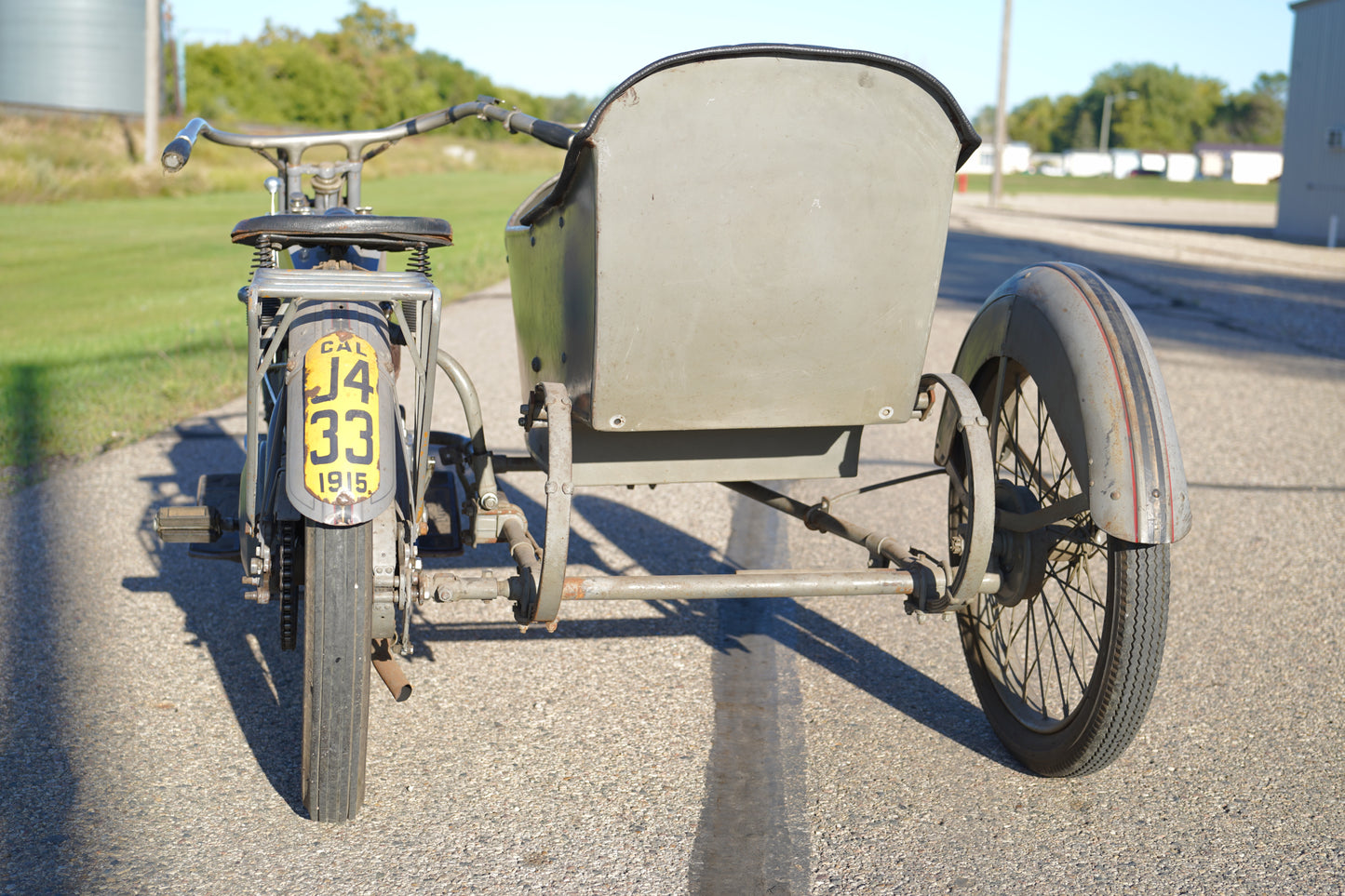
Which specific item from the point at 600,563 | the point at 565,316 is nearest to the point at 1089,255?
the point at 600,563

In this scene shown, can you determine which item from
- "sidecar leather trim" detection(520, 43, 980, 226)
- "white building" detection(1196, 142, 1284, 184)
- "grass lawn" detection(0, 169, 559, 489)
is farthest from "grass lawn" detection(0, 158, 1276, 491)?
"white building" detection(1196, 142, 1284, 184)

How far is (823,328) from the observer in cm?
291

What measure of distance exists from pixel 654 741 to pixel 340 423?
1.32 m

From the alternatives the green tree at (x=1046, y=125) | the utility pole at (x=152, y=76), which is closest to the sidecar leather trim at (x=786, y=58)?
the utility pole at (x=152, y=76)

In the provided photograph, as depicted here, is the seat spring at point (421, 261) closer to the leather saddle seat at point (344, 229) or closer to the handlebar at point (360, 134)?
the leather saddle seat at point (344, 229)

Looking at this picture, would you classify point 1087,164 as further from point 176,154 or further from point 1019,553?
point 176,154

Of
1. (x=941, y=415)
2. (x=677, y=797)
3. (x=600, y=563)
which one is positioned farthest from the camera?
(x=600, y=563)

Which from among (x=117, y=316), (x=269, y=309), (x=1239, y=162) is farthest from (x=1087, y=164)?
(x=269, y=309)

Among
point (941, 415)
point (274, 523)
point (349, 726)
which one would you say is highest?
point (941, 415)

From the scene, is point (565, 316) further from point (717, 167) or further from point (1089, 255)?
point (1089, 255)

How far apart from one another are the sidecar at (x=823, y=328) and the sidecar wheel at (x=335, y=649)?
293mm

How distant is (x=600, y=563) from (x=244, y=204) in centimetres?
2653

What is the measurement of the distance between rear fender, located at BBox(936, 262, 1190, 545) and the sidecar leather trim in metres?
0.58

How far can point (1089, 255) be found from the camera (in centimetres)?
2078
